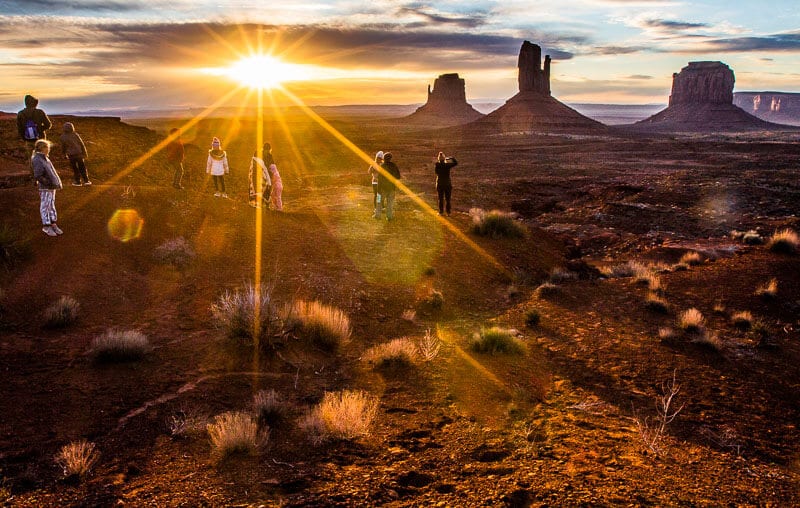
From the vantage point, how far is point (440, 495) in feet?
13.1

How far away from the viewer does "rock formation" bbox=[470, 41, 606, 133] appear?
9838 cm

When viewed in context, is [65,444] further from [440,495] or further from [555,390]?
[555,390]

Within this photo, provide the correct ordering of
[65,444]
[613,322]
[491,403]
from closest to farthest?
[65,444], [491,403], [613,322]

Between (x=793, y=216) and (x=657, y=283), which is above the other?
(x=793, y=216)

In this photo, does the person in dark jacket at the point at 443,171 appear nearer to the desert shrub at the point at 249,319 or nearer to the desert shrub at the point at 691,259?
the desert shrub at the point at 691,259

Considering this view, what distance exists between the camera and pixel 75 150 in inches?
467

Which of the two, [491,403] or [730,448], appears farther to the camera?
[491,403]

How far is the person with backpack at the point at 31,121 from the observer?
11.1 meters

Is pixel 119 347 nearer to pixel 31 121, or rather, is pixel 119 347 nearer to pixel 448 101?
pixel 31 121

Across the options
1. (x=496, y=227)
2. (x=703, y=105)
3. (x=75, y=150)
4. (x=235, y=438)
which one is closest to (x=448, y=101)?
(x=703, y=105)

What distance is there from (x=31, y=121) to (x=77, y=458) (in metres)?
10.1

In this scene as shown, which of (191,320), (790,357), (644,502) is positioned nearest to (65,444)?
(191,320)

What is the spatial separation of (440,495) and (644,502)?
1577 mm

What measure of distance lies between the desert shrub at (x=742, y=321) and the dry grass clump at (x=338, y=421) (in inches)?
285
